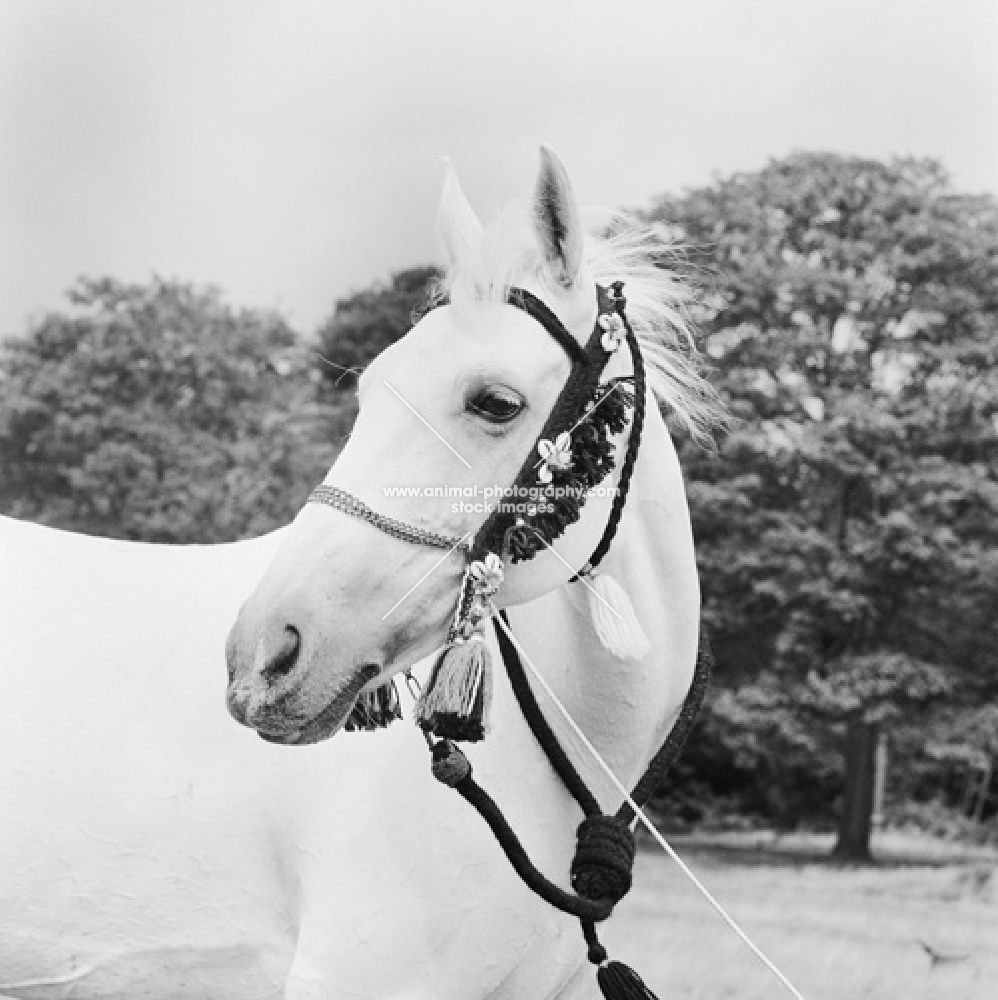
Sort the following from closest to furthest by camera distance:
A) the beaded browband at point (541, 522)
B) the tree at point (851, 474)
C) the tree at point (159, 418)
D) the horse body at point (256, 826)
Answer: the beaded browband at point (541, 522)
the horse body at point (256, 826)
the tree at point (851, 474)
the tree at point (159, 418)

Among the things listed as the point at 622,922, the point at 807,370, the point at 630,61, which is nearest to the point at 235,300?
the point at 807,370

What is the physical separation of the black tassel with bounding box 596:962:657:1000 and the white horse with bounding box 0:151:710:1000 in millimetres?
92

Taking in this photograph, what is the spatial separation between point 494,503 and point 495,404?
187 millimetres

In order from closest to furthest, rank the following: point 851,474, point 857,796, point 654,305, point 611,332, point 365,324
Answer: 1. point 611,332
2. point 654,305
3. point 851,474
4. point 857,796
5. point 365,324

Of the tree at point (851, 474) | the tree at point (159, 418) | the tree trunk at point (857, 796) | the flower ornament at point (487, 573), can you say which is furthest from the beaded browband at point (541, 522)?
the tree at point (159, 418)

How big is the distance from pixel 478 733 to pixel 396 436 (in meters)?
0.57

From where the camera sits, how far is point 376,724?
2.43 m

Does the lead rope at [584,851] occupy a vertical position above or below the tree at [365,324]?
below

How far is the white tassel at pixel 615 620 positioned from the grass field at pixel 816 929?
23.7 feet

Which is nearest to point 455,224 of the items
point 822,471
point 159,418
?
point 822,471

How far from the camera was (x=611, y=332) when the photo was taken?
2.59 metres

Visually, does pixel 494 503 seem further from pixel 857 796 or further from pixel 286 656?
pixel 857 796

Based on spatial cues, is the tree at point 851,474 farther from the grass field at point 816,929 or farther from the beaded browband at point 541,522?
the beaded browband at point 541,522

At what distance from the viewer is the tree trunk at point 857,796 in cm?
1973
